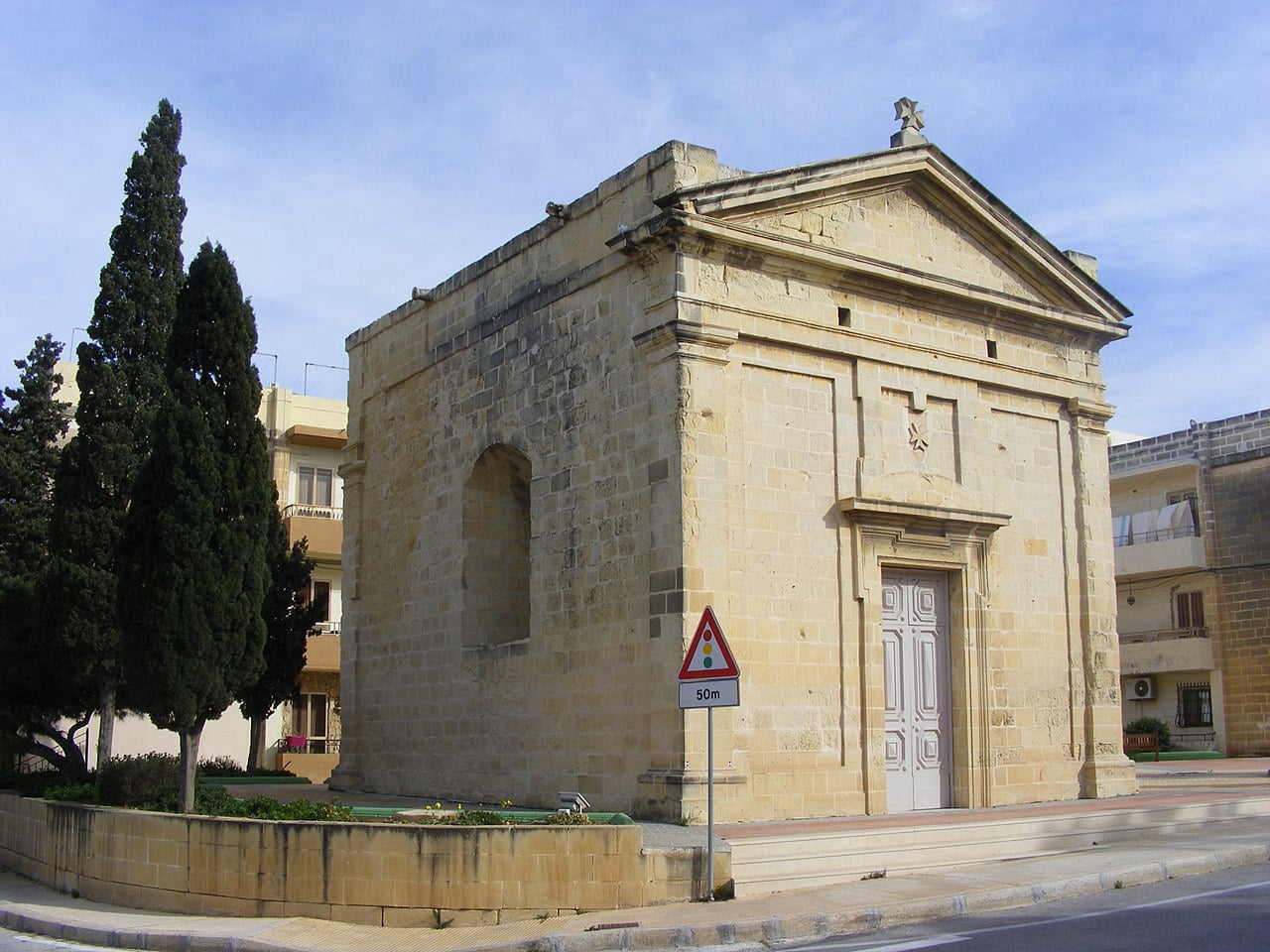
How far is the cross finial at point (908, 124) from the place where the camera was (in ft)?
55.2

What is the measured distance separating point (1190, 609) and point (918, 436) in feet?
76.2

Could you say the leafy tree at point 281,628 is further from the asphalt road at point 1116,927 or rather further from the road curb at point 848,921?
the asphalt road at point 1116,927

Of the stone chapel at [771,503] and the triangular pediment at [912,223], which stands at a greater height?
the triangular pediment at [912,223]

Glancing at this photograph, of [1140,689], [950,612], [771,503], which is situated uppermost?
[771,503]

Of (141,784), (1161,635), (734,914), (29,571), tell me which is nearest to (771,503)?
(734,914)

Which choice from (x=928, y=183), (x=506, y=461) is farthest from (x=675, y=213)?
(x=506, y=461)

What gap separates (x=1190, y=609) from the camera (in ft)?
117

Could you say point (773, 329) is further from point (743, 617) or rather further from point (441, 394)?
point (441, 394)

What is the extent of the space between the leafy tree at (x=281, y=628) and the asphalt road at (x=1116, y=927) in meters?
17.8

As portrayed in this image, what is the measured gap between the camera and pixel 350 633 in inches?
824

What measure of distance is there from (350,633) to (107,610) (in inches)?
154

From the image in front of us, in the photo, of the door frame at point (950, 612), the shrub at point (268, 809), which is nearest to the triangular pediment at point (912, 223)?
the door frame at point (950, 612)

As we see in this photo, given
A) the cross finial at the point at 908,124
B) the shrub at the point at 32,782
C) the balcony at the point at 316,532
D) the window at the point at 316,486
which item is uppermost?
the cross finial at the point at 908,124

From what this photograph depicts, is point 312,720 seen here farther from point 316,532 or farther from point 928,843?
point 928,843
